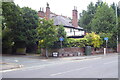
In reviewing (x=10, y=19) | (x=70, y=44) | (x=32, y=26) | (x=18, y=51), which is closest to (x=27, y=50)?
(x=18, y=51)

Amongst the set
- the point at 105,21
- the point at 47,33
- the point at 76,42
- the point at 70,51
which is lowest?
the point at 70,51

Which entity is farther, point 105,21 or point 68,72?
point 105,21

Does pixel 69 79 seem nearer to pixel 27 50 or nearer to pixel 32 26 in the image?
pixel 32 26

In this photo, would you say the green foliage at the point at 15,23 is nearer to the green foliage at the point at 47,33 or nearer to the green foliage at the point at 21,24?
the green foliage at the point at 21,24

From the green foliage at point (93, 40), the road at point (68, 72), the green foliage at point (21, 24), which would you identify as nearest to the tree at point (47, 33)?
the green foliage at point (93, 40)

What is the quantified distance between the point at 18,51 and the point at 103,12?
69.6 ft

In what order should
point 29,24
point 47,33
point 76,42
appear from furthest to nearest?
1. point 29,24
2. point 76,42
3. point 47,33

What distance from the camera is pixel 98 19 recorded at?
40.1 m

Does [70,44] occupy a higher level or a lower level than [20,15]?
lower

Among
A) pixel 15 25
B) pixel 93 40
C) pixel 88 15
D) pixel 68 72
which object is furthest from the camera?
→ pixel 88 15

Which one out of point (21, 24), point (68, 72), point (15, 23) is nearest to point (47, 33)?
point (15, 23)

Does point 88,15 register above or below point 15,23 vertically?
above

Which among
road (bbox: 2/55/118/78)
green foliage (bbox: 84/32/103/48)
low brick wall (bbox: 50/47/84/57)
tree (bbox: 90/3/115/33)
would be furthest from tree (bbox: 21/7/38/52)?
road (bbox: 2/55/118/78)

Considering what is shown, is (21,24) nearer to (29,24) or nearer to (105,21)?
(29,24)
